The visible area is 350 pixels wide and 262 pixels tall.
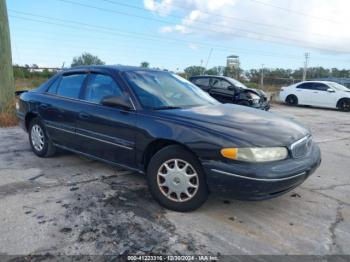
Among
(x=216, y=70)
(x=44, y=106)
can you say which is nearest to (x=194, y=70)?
(x=216, y=70)

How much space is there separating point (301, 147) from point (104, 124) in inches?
91.1

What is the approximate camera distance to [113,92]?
4293 mm

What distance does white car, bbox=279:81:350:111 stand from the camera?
56.4 feet

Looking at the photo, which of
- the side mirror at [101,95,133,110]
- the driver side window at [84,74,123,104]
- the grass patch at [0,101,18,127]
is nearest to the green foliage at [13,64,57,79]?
the grass patch at [0,101,18,127]

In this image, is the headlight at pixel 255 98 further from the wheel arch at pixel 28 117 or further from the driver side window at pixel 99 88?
the driver side window at pixel 99 88

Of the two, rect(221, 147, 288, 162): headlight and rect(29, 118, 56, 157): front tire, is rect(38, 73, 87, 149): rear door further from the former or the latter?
rect(221, 147, 288, 162): headlight

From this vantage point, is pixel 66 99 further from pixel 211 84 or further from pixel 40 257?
pixel 211 84

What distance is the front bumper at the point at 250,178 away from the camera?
3.16 meters

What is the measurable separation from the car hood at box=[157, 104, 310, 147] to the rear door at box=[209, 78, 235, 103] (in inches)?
340

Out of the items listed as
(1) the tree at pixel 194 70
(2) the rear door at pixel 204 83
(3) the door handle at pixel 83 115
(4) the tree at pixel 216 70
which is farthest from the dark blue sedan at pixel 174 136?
(4) the tree at pixel 216 70

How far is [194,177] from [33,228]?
1594mm

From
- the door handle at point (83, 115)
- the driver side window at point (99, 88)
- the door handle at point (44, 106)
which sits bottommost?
the door handle at point (83, 115)

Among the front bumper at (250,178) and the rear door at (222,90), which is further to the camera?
the rear door at (222,90)

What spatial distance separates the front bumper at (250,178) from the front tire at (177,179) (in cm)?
15
